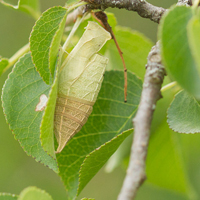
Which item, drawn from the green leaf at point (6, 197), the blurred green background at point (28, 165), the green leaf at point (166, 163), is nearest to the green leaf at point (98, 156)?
the green leaf at point (6, 197)

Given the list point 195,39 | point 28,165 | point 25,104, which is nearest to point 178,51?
point 195,39

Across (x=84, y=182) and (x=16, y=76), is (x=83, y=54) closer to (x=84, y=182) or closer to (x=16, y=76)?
(x=16, y=76)

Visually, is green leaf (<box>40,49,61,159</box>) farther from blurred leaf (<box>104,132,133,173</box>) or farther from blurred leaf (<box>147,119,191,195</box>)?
blurred leaf (<box>147,119,191,195</box>)

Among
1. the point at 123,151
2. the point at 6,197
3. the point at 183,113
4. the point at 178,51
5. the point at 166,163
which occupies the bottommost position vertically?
the point at 166,163

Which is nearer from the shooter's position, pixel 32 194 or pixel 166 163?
pixel 32 194

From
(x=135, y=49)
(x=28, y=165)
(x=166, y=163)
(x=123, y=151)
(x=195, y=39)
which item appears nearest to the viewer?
(x=195, y=39)

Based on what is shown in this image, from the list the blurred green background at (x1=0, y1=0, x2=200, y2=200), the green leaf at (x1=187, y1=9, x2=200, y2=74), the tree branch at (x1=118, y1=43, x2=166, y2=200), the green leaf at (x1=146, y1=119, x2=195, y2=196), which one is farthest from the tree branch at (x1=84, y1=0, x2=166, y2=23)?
the blurred green background at (x1=0, y1=0, x2=200, y2=200)

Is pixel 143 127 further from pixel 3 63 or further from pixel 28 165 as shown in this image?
pixel 28 165
